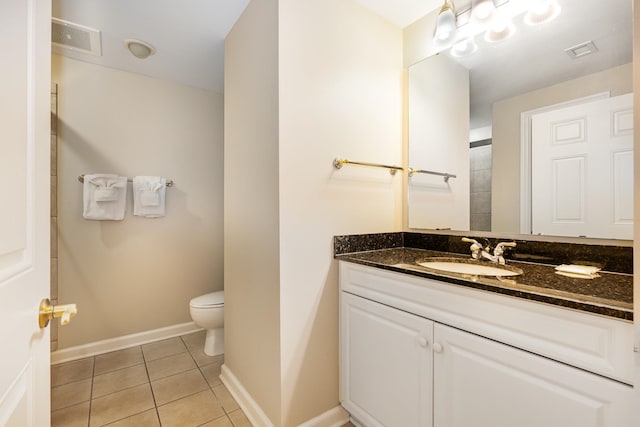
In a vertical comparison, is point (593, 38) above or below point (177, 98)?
below

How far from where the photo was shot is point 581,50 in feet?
4.09

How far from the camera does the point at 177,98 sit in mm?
2602

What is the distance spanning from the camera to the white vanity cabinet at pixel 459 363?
29.4 inches

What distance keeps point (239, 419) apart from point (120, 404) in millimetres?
738

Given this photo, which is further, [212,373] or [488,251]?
[212,373]

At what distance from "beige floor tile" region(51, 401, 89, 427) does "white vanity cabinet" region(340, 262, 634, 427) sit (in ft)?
4.63

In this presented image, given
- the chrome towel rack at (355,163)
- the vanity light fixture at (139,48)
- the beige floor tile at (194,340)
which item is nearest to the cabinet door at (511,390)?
the chrome towel rack at (355,163)

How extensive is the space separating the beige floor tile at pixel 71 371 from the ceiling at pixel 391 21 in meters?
2.26

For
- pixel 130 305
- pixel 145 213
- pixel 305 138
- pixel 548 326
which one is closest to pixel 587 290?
pixel 548 326

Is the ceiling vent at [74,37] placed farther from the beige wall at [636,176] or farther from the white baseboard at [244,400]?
the beige wall at [636,176]

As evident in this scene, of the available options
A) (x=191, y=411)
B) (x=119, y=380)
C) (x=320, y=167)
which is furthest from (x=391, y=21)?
(x=119, y=380)

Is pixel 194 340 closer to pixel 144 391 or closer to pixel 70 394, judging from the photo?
pixel 144 391

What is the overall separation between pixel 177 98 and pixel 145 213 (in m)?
1.08

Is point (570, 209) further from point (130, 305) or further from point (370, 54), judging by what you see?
point (130, 305)
